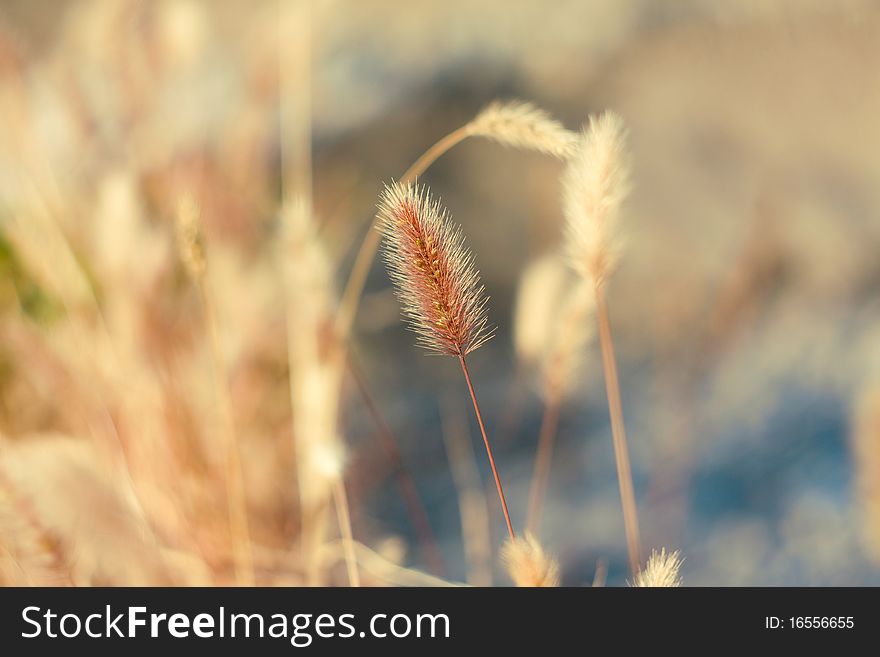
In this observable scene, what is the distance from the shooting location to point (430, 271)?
1.23ft

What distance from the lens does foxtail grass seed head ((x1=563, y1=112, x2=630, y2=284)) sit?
419 millimetres

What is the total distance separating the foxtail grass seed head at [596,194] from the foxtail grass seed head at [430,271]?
0.09 metres

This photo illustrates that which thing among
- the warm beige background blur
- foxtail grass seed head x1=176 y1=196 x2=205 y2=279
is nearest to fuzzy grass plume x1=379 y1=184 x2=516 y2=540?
foxtail grass seed head x1=176 y1=196 x2=205 y2=279

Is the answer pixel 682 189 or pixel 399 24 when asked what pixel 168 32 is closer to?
pixel 399 24

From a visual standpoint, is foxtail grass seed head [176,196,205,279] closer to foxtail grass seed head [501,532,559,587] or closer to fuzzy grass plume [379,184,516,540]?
fuzzy grass plume [379,184,516,540]

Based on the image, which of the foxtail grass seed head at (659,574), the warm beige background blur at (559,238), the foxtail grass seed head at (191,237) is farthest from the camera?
the warm beige background blur at (559,238)

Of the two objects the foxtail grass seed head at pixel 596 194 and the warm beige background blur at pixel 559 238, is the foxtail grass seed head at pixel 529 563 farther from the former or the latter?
the warm beige background blur at pixel 559 238

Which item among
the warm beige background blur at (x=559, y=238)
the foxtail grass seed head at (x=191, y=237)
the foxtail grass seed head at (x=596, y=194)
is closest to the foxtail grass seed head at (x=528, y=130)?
the foxtail grass seed head at (x=596, y=194)

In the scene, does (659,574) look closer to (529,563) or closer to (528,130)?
(529,563)

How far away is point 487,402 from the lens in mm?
1075

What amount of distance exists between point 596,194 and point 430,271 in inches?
5.2

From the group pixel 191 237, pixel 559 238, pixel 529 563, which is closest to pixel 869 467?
pixel 559 238

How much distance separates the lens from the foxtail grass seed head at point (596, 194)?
419 millimetres

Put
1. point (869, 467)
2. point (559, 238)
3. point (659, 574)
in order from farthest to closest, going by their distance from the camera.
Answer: point (559, 238) < point (869, 467) < point (659, 574)
